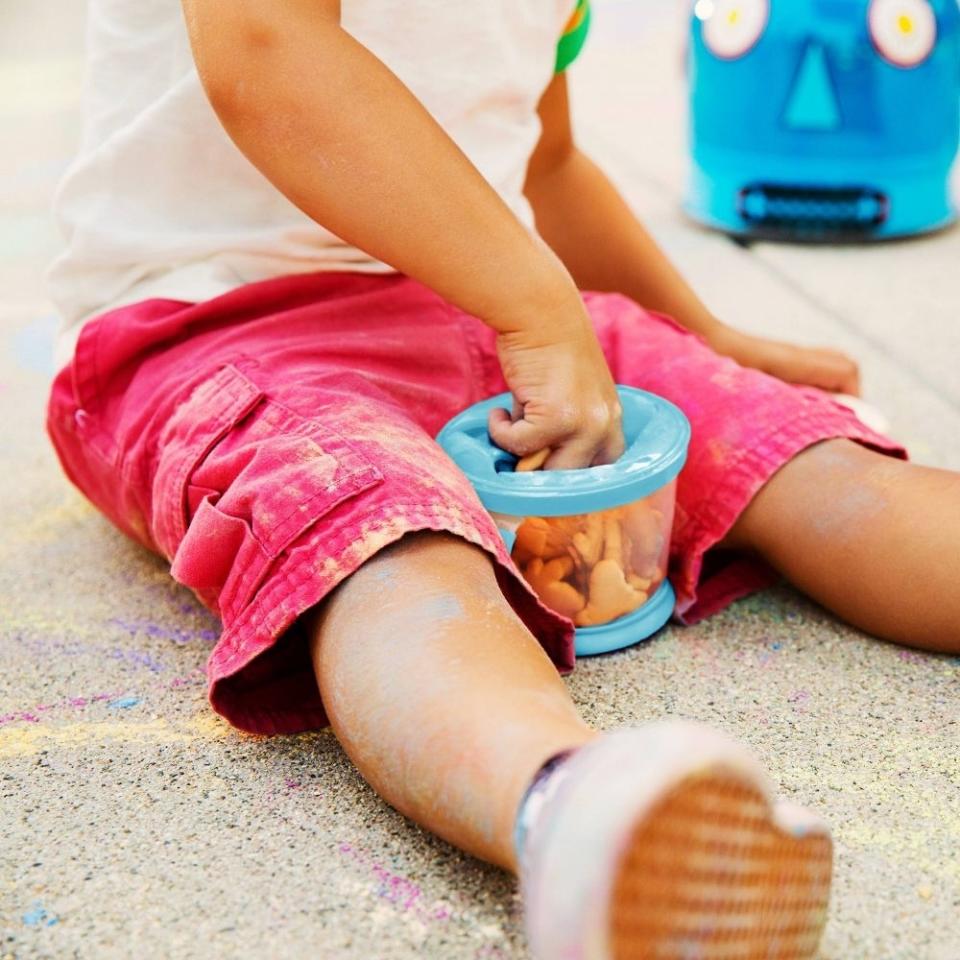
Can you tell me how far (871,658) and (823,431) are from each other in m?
0.15

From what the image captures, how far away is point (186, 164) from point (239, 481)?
0.28 metres

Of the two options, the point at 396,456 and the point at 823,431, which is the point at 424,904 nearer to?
the point at 396,456

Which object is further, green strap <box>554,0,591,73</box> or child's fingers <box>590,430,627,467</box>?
green strap <box>554,0,591,73</box>

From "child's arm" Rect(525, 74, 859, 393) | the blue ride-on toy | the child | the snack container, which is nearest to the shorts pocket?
the child

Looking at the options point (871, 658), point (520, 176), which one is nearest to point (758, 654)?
point (871, 658)

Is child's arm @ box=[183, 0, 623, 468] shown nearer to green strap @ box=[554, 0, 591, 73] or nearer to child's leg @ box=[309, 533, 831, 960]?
child's leg @ box=[309, 533, 831, 960]

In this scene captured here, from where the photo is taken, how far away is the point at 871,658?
773 millimetres

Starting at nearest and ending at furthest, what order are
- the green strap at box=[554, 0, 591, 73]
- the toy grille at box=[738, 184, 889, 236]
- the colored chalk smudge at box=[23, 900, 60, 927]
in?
the colored chalk smudge at box=[23, 900, 60, 927] → the green strap at box=[554, 0, 591, 73] → the toy grille at box=[738, 184, 889, 236]

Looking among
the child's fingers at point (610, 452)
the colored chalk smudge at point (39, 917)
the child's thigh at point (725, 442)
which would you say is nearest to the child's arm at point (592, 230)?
the child's thigh at point (725, 442)

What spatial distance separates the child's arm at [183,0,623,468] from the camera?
686 mm

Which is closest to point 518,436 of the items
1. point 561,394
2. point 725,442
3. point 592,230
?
point 561,394

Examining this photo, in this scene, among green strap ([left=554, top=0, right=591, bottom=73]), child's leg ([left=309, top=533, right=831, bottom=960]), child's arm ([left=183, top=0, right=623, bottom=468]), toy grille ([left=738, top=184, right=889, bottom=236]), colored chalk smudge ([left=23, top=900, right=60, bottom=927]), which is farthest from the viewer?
toy grille ([left=738, top=184, right=889, bottom=236])

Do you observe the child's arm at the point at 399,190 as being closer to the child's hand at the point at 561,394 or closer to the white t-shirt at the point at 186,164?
the child's hand at the point at 561,394

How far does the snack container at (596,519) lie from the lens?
0.73m
